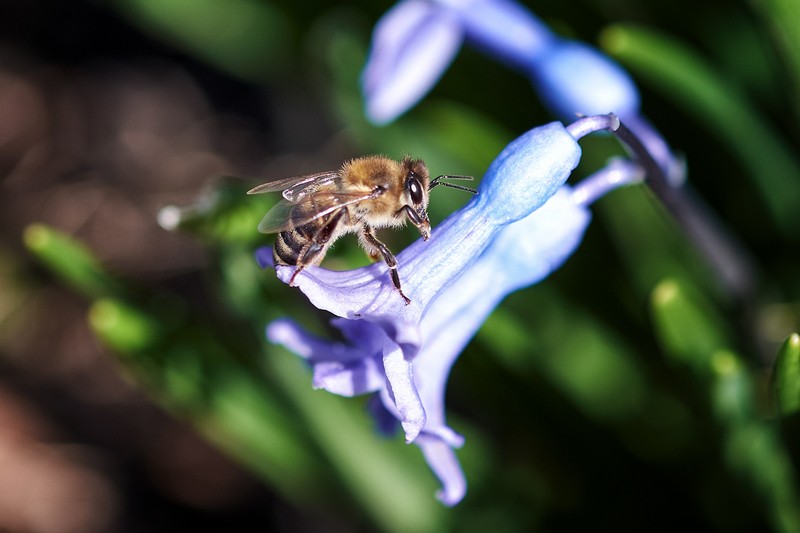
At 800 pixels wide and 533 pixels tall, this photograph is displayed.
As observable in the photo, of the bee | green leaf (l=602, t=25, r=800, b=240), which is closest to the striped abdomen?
the bee

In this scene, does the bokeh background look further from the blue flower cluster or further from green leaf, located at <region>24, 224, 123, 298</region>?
the blue flower cluster

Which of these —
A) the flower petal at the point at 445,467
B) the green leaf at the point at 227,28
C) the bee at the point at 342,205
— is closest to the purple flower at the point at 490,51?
the bee at the point at 342,205

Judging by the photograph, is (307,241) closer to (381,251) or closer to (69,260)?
(381,251)

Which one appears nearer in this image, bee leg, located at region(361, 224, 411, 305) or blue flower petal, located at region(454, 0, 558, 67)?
bee leg, located at region(361, 224, 411, 305)

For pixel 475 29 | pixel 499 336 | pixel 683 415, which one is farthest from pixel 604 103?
pixel 683 415

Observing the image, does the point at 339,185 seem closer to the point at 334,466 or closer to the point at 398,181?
the point at 398,181

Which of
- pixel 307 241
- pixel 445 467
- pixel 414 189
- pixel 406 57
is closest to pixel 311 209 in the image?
pixel 307 241

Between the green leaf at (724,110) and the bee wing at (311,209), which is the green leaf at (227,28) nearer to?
the green leaf at (724,110)
